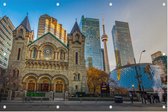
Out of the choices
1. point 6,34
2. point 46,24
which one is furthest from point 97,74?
point 46,24

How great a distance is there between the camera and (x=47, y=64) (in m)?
20.3

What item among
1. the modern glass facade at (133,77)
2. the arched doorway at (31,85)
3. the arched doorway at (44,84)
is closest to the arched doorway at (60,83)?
the arched doorway at (44,84)

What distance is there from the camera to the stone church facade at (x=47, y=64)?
19.3m

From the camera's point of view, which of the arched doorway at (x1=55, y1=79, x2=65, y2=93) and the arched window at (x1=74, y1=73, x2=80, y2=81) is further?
the arched window at (x1=74, y1=73, x2=80, y2=81)

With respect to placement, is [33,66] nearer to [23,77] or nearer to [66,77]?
[23,77]

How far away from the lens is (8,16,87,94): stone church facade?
1934cm

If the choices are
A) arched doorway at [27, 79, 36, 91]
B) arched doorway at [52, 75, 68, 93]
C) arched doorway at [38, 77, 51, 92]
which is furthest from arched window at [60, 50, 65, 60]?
arched doorway at [27, 79, 36, 91]

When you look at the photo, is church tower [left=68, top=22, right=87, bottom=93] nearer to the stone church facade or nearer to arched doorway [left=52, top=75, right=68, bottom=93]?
the stone church facade

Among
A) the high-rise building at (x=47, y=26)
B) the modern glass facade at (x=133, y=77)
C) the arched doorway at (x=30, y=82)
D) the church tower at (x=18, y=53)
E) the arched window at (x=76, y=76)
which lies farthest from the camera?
the high-rise building at (x=47, y=26)

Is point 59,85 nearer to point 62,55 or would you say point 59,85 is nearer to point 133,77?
point 62,55

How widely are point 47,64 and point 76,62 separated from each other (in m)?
4.40

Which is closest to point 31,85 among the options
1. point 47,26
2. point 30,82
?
point 30,82

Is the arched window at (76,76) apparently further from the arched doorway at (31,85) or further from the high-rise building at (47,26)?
the high-rise building at (47,26)

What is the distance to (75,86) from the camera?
20203mm
